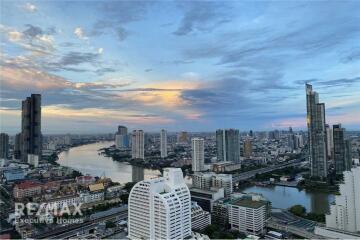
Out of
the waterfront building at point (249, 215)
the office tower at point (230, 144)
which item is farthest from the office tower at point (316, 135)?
the waterfront building at point (249, 215)

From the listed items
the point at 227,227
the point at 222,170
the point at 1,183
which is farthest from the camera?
the point at 222,170

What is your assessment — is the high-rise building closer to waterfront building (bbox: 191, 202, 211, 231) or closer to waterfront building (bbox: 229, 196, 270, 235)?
waterfront building (bbox: 229, 196, 270, 235)

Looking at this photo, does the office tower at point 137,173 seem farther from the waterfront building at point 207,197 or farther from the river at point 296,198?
the waterfront building at point 207,197

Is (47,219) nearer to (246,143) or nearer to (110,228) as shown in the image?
(110,228)

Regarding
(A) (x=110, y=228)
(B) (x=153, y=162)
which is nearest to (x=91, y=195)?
(A) (x=110, y=228)

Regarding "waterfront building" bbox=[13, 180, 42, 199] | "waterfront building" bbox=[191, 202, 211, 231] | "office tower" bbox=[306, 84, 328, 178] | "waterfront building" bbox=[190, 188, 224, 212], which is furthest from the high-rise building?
"waterfront building" bbox=[13, 180, 42, 199]

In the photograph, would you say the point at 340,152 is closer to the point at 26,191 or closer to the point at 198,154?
the point at 198,154
